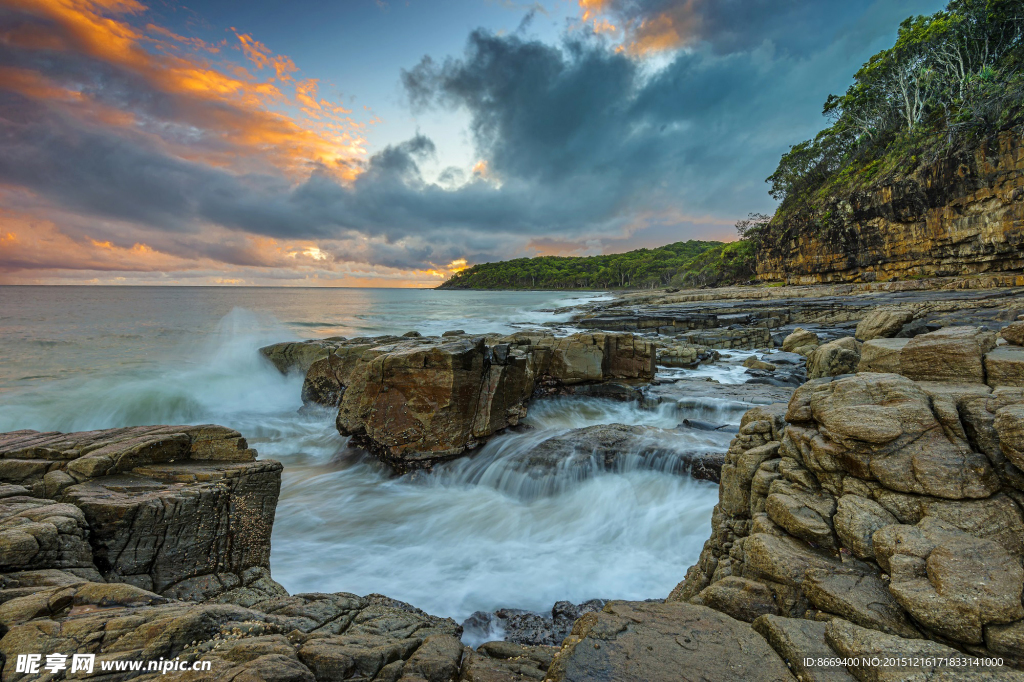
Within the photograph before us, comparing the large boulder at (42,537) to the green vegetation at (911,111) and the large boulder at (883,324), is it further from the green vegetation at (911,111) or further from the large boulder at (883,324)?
the green vegetation at (911,111)

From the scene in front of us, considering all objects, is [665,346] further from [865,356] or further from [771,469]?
[771,469]

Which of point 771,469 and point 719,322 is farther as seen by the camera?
point 719,322

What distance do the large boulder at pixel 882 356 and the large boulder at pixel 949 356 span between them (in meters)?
0.09

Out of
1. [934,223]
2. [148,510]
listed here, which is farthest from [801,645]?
[934,223]

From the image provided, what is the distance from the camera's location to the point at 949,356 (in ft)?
13.6

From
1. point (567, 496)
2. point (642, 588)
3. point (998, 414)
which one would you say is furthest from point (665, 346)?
point (998, 414)

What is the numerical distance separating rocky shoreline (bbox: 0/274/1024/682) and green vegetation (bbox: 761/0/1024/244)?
4091cm

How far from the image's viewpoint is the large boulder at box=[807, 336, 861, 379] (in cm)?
906

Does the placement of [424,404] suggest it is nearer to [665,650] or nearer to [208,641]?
[208,641]

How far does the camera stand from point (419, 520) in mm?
7340

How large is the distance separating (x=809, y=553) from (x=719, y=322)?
2575 centimetres

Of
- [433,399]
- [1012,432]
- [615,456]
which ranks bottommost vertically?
[615,456]

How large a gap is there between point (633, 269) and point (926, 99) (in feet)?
283

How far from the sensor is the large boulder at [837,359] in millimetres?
9062
